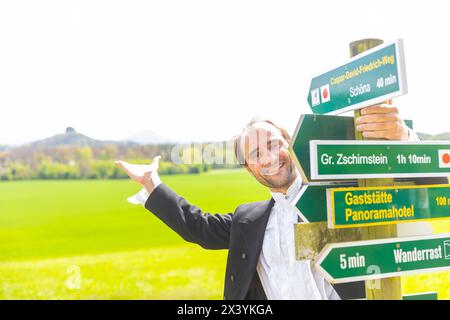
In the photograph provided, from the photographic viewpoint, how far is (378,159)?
6.08 ft

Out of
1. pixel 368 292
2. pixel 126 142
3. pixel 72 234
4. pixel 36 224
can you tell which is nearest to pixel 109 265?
pixel 72 234

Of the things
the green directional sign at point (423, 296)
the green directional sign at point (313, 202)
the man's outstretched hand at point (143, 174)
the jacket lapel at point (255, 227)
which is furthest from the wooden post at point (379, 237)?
the man's outstretched hand at point (143, 174)

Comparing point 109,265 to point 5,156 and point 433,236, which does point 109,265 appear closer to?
point 5,156

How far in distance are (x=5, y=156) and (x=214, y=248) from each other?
1121 mm

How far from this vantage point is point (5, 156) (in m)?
2.21

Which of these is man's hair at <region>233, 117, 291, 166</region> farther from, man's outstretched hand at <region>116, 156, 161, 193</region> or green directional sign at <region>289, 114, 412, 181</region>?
man's outstretched hand at <region>116, 156, 161, 193</region>

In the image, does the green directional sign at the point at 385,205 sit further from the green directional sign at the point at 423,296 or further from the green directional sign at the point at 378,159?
the green directional sign at the point at 423,296

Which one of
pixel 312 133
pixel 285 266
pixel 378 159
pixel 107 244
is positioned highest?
pixel 312 133

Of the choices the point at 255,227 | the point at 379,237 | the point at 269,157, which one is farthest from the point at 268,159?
the point at 379,237

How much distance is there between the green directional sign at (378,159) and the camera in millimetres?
1748

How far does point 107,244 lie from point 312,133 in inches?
45.7

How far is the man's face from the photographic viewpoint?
2.13 metres

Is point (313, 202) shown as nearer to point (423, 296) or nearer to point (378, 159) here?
point (378, 159)

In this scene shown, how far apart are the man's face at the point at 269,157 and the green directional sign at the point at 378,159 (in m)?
0.38
